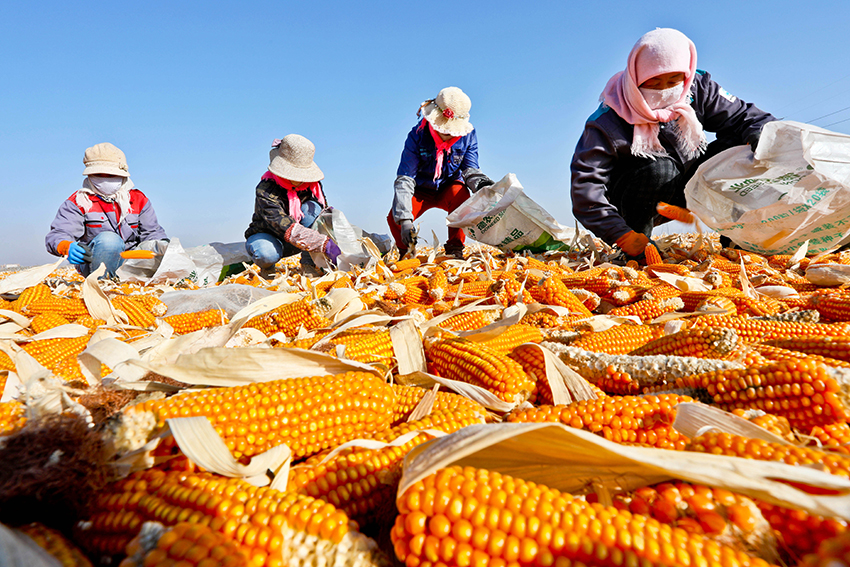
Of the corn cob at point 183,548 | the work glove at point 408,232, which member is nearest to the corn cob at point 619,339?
the corn cob at point 183,548

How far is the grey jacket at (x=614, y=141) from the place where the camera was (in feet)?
21.1

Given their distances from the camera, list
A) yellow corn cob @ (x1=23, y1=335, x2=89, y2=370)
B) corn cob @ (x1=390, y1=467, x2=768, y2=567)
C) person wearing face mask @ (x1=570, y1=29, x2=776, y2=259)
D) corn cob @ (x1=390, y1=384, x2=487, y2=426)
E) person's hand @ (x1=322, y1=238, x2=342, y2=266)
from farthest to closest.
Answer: person's hand @ (x1=322, y1=238, x2=342, y2=266)
person wearing face mask @ (x1=570, y1=29, x2=776, y2=259)
yellow corn cob @ (x1=23, y1=335, x2=89, y2=370)
corn cob @ (x1=390, y1=384, x2=487, y2=426)
corn cob @ (x1=390, y1=467, x2=768, y2=567)

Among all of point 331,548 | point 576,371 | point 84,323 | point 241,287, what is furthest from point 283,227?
point 331,548

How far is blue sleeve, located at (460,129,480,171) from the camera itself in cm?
962

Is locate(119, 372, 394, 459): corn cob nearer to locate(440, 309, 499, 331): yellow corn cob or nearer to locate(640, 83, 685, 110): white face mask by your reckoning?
locate(440, 309, 499, 331): yellow corn cob

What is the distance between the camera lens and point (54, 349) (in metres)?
2.67

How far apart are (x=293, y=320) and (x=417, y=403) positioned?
1659mm

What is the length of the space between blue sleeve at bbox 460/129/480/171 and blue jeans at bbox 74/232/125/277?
7423mm

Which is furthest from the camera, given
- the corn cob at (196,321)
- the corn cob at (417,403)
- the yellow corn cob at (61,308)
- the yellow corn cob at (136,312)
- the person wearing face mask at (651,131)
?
the person wearing face mask at (651,131)

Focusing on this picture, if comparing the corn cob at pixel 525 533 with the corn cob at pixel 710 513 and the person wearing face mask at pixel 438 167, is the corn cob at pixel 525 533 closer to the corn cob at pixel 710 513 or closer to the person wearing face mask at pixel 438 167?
the corn cob at pixel 710 513

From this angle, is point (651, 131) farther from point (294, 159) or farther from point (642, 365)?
point (294, 159)

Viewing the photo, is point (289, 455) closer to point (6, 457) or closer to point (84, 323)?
point (6, 457)

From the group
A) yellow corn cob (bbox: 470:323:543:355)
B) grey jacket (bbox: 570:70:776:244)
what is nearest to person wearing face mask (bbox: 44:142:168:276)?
grey jacket (bbox: 570:70:776:244)

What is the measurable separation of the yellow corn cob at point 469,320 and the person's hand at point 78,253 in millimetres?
8242
